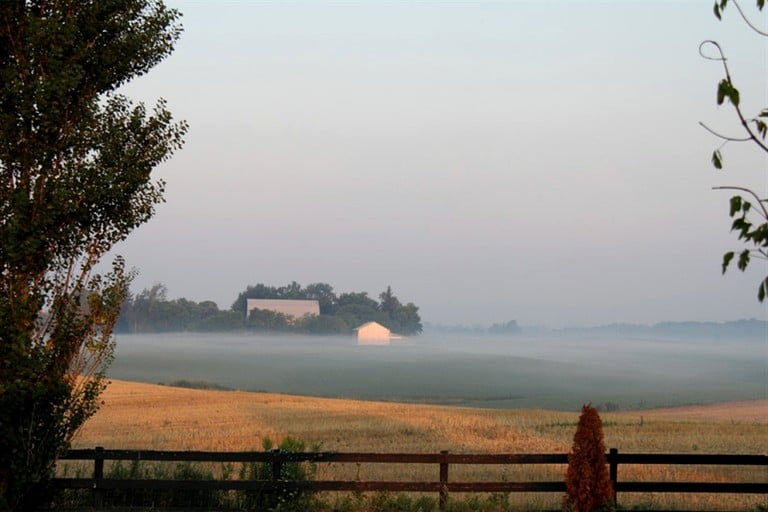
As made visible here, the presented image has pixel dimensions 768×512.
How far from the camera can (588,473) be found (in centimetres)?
1270

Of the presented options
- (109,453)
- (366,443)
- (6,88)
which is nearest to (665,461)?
(109,453)

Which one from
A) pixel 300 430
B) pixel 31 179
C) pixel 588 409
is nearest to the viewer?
pixel 588 409

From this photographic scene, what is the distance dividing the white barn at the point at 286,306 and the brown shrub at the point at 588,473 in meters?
169

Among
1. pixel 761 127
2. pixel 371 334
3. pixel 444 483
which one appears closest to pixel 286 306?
pixel 371 334

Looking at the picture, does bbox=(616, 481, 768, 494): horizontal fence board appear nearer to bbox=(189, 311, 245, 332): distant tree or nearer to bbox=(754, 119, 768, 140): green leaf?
bbox=(754, 119, 768, 140): green leaf

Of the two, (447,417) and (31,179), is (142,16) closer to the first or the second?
(31,179)

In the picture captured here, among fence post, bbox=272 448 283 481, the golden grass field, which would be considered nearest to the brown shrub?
the golden grass field

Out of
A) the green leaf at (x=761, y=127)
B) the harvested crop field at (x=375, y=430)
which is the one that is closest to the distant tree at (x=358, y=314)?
the harvested crop field at (x=375, y=430)

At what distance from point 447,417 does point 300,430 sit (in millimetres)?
7789

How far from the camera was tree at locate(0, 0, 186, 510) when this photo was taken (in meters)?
13.2

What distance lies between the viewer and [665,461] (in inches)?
533

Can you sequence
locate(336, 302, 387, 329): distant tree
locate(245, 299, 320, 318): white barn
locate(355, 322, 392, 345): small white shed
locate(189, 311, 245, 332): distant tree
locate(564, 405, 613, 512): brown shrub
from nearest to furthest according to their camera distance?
locate(564, 405, 613, 512): brown shrub, locate(355, 322, 392, 345): small white shed, locate(245, 299, 320, 318): white barn, locate(189, 311, 245, 332): distant tree, locate(336, 302, 387, 329): distant tree

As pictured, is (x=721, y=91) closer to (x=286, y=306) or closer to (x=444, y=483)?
(x=444, y=483)

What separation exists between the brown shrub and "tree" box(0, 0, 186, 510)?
7.46 meters
